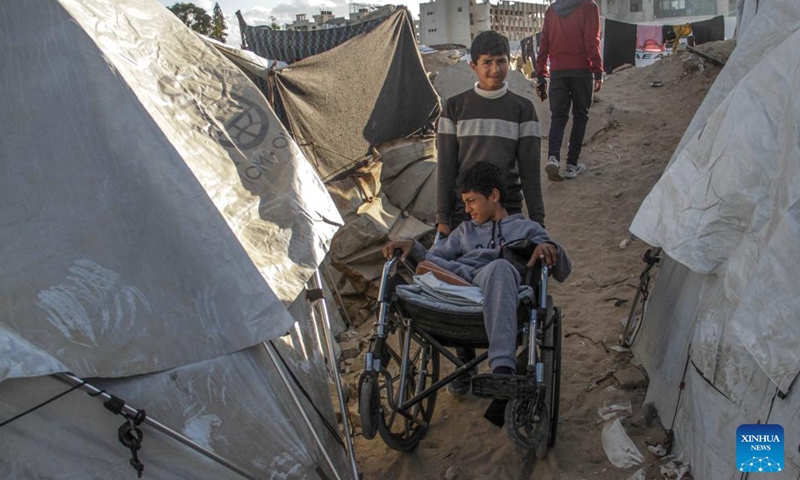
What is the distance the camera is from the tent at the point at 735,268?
2.23m

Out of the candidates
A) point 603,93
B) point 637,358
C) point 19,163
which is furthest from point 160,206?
point 603,93

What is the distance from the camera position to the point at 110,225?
2834mm

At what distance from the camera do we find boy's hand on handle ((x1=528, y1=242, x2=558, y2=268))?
3094 mm

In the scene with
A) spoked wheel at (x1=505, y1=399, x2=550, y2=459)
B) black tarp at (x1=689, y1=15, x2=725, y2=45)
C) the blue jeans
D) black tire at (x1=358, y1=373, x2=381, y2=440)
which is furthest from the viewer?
black tarp at (x1=689, y1=15, x2=725, y2=45)

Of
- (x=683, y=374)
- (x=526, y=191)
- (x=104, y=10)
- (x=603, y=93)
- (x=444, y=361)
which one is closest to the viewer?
(x=683, y=374)

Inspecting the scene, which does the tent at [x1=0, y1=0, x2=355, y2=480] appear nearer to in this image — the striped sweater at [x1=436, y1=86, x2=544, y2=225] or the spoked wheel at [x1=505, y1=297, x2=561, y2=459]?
the spoked wheel at [x1=505, y1=297, x2=561, y2=459]

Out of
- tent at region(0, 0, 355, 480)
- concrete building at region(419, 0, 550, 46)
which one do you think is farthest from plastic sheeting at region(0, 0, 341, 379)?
concrete building at region(419, 0, 550, 46)

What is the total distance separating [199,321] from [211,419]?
1.31ft

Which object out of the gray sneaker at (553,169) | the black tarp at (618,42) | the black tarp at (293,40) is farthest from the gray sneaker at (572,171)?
the black tarp at (618,42)

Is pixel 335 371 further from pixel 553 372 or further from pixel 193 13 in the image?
pixel 193 13

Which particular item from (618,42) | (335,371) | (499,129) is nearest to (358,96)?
(499,129)

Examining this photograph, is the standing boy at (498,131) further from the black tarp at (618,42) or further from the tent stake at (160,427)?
the black tarp at (618,42)

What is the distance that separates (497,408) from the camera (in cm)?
325

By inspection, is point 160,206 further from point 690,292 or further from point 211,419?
point 690,292
